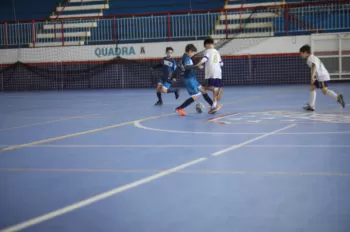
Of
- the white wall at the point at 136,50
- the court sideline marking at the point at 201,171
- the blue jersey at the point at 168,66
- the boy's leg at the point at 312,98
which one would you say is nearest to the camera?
the court sideline marking at the point at 201,171

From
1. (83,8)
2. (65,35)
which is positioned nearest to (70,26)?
(65,35)

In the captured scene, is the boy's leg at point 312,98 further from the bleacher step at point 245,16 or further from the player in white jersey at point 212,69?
the bleacher step at point 245,16

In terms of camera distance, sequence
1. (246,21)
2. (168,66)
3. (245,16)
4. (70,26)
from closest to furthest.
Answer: (168,66) → (246,21) → (245,16) → (70,26)

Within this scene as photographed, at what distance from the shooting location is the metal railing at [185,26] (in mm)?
23562

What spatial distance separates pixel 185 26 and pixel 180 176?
19916 mm

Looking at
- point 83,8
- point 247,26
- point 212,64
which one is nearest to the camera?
point 212,64

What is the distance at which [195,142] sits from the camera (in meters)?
7.59

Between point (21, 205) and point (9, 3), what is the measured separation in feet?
93.0

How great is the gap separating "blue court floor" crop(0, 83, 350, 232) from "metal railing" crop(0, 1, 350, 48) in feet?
46.8

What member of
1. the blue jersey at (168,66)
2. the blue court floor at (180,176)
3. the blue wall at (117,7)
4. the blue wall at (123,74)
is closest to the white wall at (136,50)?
the blue wall at (123,74)

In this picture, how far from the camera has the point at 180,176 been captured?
17.2 ft

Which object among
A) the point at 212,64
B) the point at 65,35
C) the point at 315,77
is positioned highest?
the point at 65,35

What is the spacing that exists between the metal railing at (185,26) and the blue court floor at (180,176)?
1427cm

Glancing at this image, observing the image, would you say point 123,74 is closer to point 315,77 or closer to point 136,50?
point 136,50
